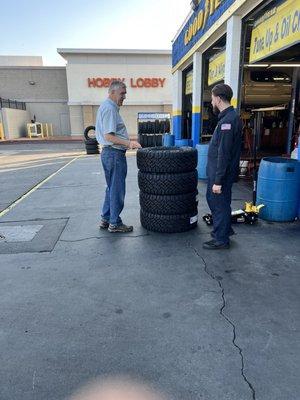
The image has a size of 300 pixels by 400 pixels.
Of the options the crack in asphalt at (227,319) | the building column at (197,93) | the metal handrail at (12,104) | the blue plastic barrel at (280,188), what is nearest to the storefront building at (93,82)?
the metal handrail at (12,104)

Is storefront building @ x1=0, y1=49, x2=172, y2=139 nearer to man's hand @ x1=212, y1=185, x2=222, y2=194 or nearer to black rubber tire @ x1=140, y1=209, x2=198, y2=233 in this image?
black rubber tire @ x1=140, y1=209, x2=198, y2=233

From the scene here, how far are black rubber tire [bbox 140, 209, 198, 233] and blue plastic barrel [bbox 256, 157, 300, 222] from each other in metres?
1.20

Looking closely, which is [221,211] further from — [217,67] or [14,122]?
[14,122]

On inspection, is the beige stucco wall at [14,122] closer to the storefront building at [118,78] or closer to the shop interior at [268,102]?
the storefront building at [118,78]

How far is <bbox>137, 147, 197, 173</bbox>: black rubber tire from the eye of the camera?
13.4ft

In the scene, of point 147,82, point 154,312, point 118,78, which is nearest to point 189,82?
point 154,312

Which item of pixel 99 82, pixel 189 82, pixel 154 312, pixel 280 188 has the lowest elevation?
pixel 154 312

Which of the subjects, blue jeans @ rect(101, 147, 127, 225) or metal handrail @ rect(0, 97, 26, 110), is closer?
blue jeans @ rect(101, 147, 127, 225)

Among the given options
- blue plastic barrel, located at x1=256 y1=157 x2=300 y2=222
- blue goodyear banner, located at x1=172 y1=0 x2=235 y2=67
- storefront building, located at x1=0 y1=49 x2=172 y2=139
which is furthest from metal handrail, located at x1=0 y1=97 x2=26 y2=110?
blue plastic barrel, located at x1=256 y1=157 x2=300 y2=222

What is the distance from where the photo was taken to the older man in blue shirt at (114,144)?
13.1 ft

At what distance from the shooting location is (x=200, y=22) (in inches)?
339

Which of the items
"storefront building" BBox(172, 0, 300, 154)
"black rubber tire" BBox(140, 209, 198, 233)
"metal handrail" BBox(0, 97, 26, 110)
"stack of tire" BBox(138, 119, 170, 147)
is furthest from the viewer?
"metal handrail" BBox(0, 97, 26, 110)

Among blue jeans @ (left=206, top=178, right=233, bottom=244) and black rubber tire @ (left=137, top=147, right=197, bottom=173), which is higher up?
black rubber tire @ (left=137, top=147, right=197, bottom=173)

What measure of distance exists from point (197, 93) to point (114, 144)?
280 inches
